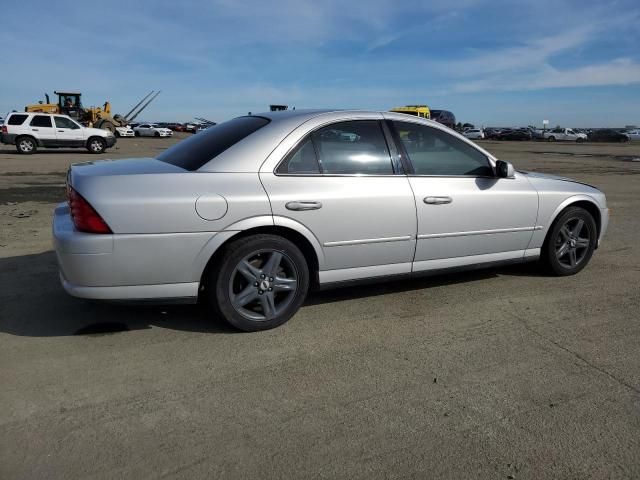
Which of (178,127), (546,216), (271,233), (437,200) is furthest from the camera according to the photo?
(178,127)

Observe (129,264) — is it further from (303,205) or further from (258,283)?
(303,205)

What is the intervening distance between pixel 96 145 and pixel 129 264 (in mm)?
20659

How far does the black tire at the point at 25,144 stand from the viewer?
805 inches

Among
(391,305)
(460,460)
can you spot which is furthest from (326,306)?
(460,460)

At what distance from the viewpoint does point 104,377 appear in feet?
9.93

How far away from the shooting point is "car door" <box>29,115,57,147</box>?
67.3 ft

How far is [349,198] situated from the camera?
3.79 m

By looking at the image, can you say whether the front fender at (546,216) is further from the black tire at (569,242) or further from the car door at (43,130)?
the car door at (43,130)

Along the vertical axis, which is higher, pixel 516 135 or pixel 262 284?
pixel 516 135

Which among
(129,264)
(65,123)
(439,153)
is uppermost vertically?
(65,123)

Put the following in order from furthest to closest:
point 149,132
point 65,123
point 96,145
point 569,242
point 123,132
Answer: point 149,132 → point 123,132 → point 96,145 → point 65,123 → point 569,242

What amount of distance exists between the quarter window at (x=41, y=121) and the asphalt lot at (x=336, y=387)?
18681 mm

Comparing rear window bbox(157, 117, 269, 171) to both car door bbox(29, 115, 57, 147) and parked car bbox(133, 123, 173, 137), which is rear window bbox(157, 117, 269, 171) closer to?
car door bbox(29, 115, 57, 147)

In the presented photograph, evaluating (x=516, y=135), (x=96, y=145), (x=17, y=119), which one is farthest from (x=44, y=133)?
(x=516, y=135)
